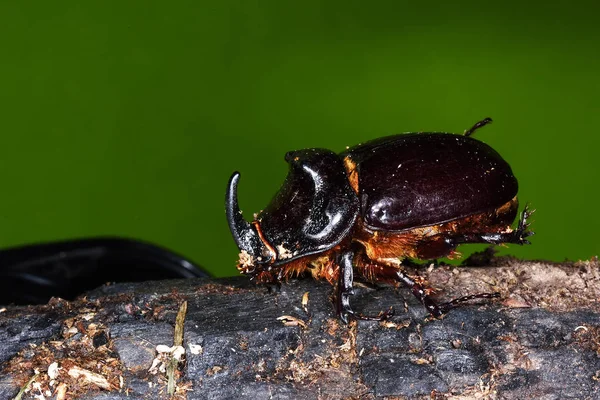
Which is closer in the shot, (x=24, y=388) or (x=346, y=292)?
(x=24, y=388)

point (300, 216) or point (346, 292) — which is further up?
point (300, 216)

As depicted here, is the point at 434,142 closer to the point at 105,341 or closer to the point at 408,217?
the point at 408,217

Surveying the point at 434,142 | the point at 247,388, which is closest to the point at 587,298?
the point at 434,142

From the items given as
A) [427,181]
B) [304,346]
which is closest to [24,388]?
[304,346]

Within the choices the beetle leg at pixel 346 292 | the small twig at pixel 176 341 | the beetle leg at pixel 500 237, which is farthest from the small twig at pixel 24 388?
the beetle leg at pixel 500 237

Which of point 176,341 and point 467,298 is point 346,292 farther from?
point 176,341

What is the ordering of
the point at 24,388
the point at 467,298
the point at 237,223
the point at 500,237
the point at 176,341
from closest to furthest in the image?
1. the point at 24,388
2. the point at 176,341
3. the point at 467,298
4. the point at 237,223
5. the point at 500,237

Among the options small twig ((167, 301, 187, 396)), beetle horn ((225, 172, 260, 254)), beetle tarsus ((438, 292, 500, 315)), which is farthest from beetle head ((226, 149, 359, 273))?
beetle tarsus ((438, 292, 500, 315))
